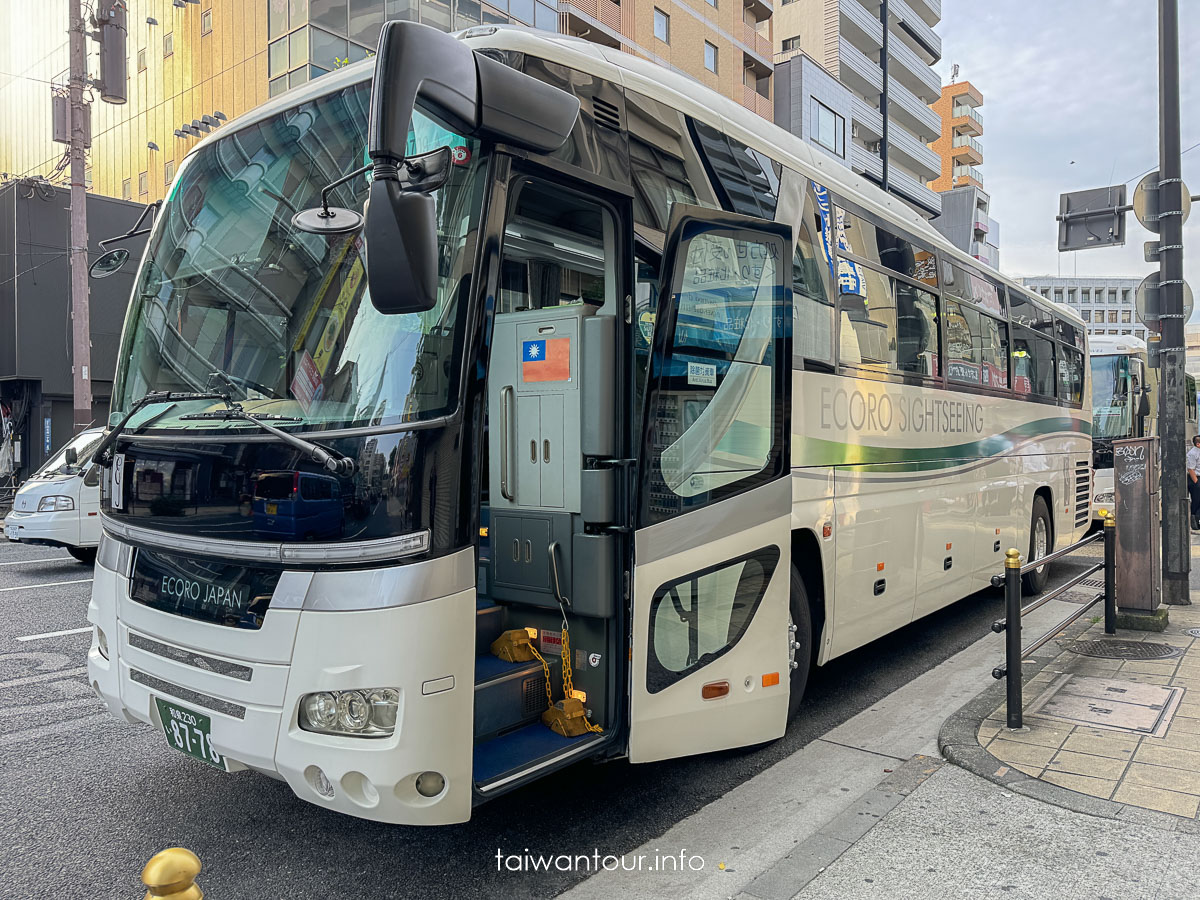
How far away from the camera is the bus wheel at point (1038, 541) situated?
9.59 metres

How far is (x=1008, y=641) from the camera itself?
523 centimetres

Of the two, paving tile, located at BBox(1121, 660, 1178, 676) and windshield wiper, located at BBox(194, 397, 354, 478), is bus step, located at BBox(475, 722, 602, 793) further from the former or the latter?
paving tile, located at BBox(1121, 660, 1178, 676)

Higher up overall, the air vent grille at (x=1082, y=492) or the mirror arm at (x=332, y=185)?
the mirror arm at (x=332, y=185)

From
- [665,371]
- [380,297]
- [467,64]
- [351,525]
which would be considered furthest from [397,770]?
→ [467,64]

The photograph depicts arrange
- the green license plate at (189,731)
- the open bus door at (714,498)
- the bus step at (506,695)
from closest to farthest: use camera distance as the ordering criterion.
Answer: the green license plate at (189,731)
the bus step at (506,695)
the open bus door at (714,498)

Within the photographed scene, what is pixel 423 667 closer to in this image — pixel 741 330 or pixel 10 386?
pixel 741 330

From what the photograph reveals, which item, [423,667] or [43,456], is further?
[43,456]

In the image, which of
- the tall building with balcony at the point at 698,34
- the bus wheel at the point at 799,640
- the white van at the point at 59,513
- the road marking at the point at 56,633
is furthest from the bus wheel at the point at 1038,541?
the tall building with balcony at the point at 698,34

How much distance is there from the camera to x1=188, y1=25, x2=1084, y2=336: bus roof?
12.0 feet

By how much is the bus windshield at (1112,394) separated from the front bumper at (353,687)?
1880cm

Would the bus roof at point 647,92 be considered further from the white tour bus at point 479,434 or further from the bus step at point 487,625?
the bus step at point 487,625

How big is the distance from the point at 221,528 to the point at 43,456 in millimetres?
23729

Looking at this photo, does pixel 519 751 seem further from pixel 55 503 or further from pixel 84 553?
pixel 84 553

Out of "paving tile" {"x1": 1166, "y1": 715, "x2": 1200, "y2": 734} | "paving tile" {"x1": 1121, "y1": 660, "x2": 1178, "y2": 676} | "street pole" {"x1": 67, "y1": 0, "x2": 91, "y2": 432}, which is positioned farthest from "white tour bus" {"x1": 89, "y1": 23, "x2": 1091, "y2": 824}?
"street pole" {"x1": 67, "y1": 0, "x2": 91, "y2": 432}
